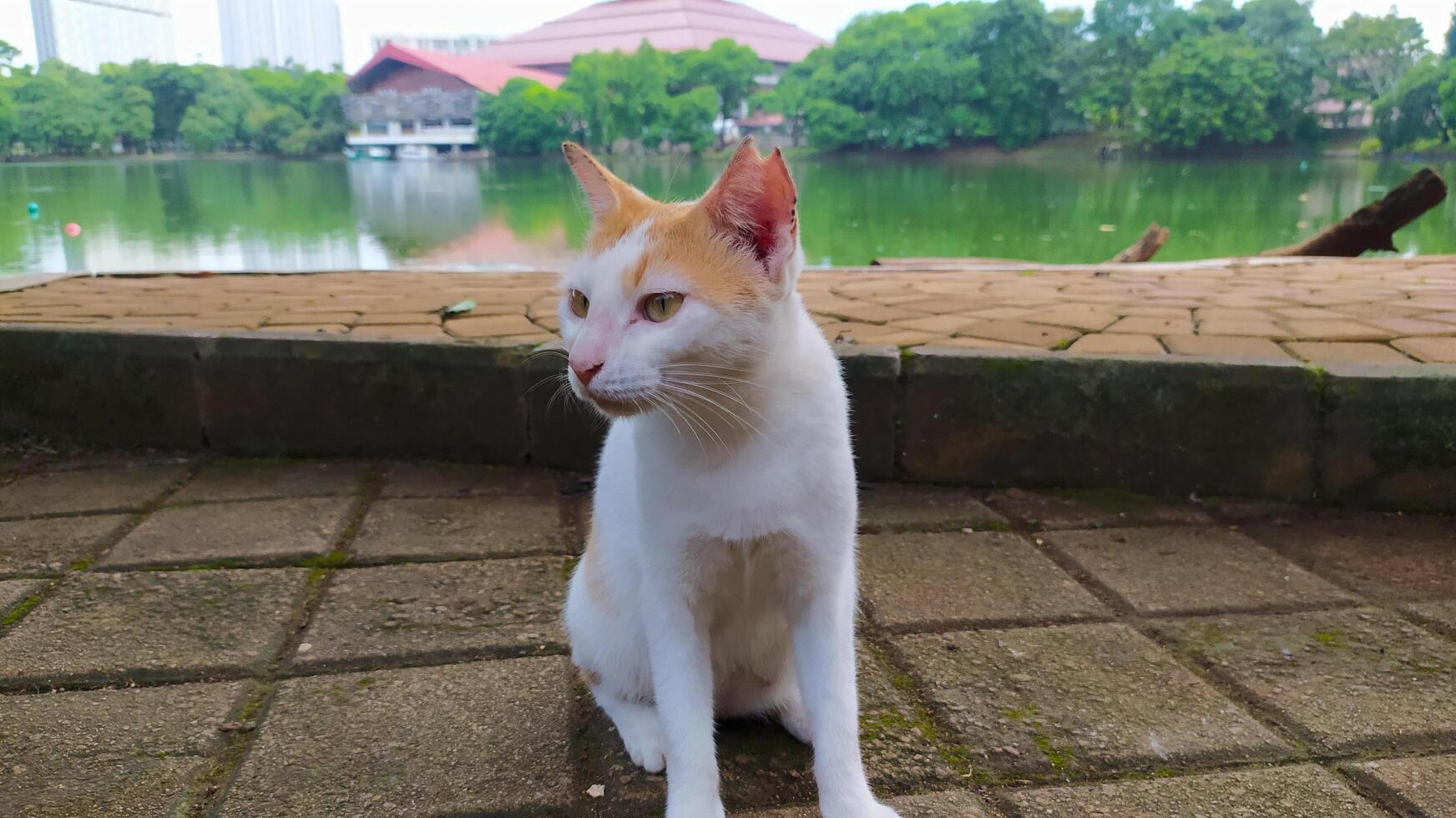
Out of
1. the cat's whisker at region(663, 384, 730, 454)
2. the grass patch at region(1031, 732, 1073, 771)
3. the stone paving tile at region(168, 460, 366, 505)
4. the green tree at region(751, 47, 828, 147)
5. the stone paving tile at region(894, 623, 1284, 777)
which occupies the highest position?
the green tree at region(751, 47, 828, 147)

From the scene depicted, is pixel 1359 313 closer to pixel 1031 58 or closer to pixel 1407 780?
pixel 1407 780

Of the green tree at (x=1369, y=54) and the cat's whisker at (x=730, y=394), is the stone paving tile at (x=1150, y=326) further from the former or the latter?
the green tree at (x=1369, y=54)

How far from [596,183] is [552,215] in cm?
1734

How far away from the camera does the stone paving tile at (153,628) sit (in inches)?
71.8

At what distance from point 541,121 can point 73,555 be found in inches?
1980

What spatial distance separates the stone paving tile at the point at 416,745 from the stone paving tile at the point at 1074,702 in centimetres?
73

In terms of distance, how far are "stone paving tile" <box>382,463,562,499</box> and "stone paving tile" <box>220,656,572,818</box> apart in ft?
3.33

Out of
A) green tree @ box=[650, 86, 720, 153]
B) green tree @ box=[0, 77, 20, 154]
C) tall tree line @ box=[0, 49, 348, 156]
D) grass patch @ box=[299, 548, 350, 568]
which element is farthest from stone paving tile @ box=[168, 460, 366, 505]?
green tree @ box=[650, 86, 720, 153]

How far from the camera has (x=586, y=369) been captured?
126cm

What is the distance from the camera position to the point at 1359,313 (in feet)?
12.0

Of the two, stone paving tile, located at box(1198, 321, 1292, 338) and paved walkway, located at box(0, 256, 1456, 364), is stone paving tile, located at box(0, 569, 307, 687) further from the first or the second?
stone paving tile, located at box(1198, 321, 1292, 338)

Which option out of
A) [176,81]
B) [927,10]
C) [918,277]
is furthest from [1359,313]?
[927,10]

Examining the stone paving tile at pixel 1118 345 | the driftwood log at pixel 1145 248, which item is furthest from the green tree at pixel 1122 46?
the stone paving tile at pixel 1118 345

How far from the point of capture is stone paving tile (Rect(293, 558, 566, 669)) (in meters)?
1.92
